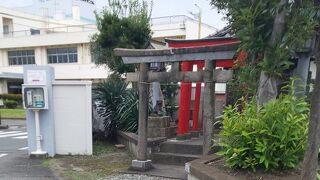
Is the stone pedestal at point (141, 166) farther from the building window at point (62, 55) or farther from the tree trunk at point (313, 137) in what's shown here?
the building window at point (62, 55)

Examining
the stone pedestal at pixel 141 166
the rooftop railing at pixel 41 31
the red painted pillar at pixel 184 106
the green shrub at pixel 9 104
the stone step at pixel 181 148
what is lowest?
the green shrub at pixel 9 104

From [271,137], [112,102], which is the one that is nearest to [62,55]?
[112,102]

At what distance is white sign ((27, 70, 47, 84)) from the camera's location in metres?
7.73

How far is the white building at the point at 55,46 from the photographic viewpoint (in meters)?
29.8

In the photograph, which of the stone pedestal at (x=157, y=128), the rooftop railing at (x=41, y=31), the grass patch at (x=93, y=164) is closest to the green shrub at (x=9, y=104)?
the rooftop railing at (x=41, y=31)

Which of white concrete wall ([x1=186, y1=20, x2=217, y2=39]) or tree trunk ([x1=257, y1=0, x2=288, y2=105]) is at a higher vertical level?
white concrete wall ([x1=186, y1=20, x2=217, y2=39])

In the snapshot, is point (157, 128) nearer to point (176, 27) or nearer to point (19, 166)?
point (19, 166)

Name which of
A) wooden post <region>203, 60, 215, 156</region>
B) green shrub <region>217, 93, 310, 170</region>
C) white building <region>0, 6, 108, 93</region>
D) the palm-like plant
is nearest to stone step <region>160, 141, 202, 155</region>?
wooden post <region>203, 60, 215, 156</region>

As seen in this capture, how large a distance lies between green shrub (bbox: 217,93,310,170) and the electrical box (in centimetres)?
523

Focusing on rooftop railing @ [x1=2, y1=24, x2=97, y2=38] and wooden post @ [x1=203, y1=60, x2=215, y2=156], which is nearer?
wooden post @ [x1=203, y1=60, x2=215, y2=156]

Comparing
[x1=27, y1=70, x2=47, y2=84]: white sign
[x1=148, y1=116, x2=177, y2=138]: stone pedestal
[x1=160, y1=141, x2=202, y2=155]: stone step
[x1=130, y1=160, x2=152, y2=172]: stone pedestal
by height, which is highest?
[x1=27, y1=70, x2=47, y2=84]: white sign

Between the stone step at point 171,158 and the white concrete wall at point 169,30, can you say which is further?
the white concrete wall at point 169,30

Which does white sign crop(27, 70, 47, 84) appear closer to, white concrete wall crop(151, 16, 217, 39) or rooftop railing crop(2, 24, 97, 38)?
white concrete wall crop(151, 16, 217, 39)

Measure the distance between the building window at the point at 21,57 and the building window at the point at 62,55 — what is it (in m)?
2.22
